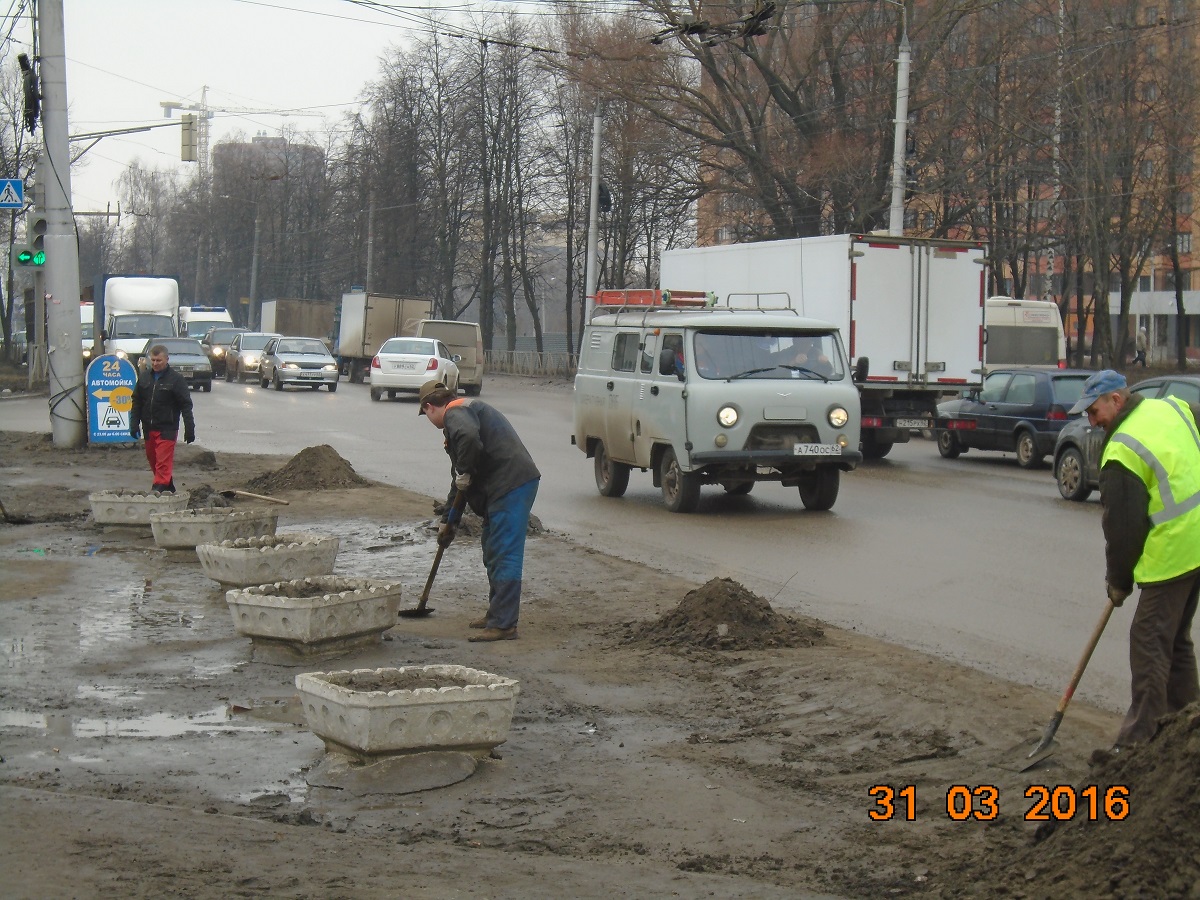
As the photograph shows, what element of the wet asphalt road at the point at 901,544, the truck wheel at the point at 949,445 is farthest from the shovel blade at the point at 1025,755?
the truck wheel at the point at 949,445

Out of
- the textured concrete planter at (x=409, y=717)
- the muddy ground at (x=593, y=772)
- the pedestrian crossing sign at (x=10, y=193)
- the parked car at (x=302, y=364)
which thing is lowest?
the muddy ground at (x=593, y=772)

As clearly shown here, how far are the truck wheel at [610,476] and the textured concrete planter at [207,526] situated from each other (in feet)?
18.2

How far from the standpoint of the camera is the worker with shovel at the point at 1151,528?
17.3 feet

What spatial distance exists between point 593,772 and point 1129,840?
99.5 inches

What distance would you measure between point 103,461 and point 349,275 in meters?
61.8

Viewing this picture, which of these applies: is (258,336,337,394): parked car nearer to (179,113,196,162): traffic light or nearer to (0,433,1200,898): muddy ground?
(179,113,196,162): traffic light

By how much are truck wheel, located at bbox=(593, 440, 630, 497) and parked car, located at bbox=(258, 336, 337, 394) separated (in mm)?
26053

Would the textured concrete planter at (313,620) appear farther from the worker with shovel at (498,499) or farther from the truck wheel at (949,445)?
the truck wheel at (949,445)

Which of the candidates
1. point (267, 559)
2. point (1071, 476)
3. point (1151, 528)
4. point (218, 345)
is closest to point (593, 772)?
point (1151, 528)

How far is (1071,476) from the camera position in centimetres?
1620

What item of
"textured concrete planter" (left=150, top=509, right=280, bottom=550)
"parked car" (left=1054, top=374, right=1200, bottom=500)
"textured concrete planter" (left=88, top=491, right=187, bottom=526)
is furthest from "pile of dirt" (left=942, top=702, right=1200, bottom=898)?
"parked car" (left=1054, top=374, right=1200, bottom=500)

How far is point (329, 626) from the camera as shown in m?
7.70

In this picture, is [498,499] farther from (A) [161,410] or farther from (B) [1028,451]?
(B) [1028,451]

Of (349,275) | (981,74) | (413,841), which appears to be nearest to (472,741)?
(413,841)
